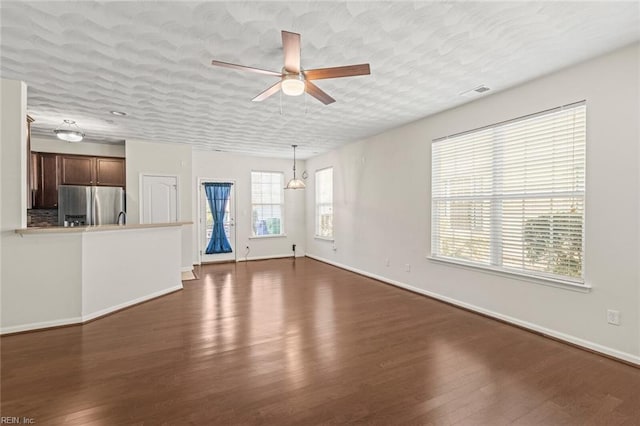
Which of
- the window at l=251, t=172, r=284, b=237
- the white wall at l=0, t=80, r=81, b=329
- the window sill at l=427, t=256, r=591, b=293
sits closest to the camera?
the window sill at l=427, t=256, r=591, b=293

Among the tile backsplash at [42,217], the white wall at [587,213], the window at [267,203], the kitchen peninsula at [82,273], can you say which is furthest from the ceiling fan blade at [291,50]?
the tile backsplash at [42,217]

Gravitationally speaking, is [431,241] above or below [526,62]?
below

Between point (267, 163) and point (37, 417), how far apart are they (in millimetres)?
6587

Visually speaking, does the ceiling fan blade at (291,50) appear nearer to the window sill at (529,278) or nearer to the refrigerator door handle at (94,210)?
the window sill at (529,278)

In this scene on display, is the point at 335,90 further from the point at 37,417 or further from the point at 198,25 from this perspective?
the point at 37,417

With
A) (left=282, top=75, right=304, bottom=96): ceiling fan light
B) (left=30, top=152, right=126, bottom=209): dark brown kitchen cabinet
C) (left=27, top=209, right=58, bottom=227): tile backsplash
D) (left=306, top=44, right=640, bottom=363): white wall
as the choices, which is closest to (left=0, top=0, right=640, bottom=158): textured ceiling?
(left=306, top=44, right=640, bottom=363): white wall

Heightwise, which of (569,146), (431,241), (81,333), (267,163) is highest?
(267,163)

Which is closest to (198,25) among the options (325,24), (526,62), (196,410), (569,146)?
(325,24)

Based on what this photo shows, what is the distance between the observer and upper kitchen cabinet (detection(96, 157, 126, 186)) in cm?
597

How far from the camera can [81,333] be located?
3.20 m

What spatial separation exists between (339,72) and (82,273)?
11.9 feet

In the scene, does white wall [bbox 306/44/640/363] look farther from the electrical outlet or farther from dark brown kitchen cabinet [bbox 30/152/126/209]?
dark brown kitchen cabinet [bbox 30/152/126/209]

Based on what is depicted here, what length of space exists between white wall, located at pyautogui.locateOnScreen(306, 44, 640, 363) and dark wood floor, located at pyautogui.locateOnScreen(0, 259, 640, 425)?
0.94ft

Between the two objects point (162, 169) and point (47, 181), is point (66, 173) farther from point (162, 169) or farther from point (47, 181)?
point (162, 169)
